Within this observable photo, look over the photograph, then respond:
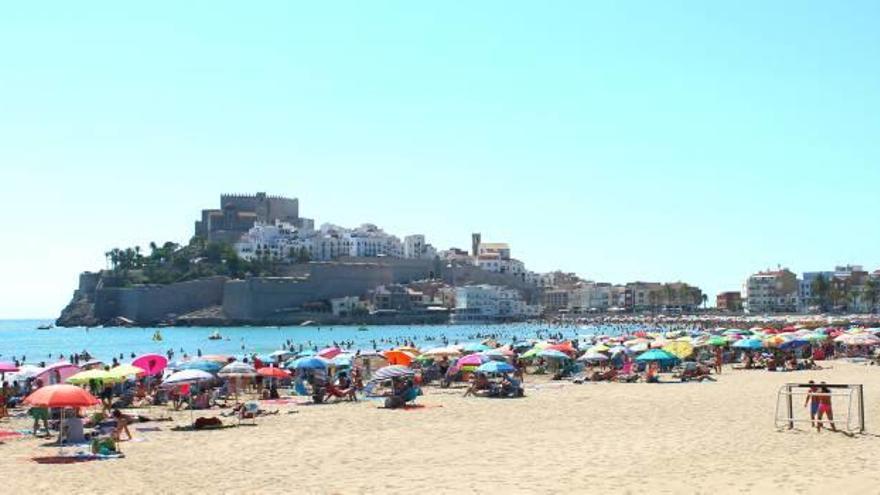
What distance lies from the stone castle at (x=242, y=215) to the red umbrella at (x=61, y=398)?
158787mm

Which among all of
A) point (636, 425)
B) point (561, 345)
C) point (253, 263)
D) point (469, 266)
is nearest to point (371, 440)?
point (636, 425)

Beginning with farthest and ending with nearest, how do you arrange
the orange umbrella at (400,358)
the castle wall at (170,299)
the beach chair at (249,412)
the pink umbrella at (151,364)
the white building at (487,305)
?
the white building at (487,305) < the castle wall at (170,299) < the orange umbrella at (400,358) < the pink umbrella at (151,364) < the beach chair at (249,412)

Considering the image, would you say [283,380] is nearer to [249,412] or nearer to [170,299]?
[249,412]

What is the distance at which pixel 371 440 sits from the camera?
18.0 m

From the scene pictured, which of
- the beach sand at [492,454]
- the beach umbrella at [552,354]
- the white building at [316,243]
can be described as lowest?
the beach sand at [492,454]

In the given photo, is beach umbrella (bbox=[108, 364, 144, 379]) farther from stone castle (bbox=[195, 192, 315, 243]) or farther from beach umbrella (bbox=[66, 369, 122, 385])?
stone castle (bbox=[195, 192, 315, 243])

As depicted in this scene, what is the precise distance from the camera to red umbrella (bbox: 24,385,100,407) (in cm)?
1630

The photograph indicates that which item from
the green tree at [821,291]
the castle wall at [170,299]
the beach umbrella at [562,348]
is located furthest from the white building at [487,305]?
the beach umbrella at [562,348]

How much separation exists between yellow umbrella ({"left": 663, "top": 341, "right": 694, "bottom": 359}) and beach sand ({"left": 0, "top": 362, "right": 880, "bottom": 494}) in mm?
11156

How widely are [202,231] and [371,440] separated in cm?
16890

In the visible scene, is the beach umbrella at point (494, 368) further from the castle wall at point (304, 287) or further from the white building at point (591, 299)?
the white building at point (591, 299)

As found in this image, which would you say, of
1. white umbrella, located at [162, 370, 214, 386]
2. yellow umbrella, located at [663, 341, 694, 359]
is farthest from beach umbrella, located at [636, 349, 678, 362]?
white umbrella, located at [162, 370, 214, 386]

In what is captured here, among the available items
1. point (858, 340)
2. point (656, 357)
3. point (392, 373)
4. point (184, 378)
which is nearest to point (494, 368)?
point (392, 373)

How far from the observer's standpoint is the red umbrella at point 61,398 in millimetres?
16297
